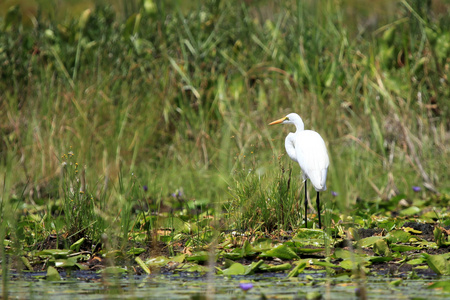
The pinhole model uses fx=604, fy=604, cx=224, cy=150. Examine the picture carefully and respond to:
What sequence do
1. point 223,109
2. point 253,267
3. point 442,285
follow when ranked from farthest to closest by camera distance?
point 223,109 < point 253,267 < point 442,285

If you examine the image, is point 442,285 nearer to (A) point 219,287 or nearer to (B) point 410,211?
(A) point 219,287

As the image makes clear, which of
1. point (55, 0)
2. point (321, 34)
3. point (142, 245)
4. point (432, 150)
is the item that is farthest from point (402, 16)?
Result: point (142, 245)

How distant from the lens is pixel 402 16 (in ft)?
26.7

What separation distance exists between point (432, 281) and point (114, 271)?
158 centimetres

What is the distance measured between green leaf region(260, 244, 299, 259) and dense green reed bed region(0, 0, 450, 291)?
53 cm

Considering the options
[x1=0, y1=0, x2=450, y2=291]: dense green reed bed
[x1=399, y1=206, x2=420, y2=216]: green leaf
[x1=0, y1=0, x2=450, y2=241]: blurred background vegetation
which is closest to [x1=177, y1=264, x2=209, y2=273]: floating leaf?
[x1=0, y1=0, x2=450, y2=291]: dense green reed bed

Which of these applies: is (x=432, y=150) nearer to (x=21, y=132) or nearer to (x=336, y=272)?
(x=336, y=272)

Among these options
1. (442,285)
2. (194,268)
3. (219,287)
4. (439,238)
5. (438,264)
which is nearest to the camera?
(442,285)

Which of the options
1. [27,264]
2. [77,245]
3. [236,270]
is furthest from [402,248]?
[27,264]

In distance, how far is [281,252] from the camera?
3.43 meters

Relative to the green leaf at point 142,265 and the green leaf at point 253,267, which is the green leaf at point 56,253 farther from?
the green leaf at point 253,267

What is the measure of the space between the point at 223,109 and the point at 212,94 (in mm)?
446

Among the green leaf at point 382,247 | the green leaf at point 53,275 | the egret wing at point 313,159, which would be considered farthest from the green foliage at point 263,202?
the green leaf at point 53,275

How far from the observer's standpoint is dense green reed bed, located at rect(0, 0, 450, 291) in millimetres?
4992
